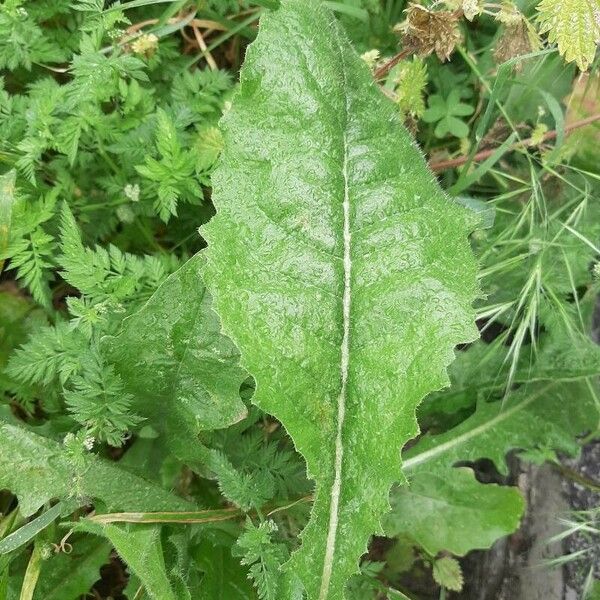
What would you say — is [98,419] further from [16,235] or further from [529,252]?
[529,252]

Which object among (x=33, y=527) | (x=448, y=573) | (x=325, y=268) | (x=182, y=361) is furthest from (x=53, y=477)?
(x=448, y=573)

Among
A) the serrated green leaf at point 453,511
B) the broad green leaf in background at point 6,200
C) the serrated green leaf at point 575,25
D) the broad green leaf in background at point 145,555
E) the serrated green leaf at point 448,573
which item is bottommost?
the serrated green leaf at point 448,573

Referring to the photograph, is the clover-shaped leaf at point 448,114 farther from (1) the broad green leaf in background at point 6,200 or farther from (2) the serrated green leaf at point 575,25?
(1) the broad green leaf in background at point 6,200

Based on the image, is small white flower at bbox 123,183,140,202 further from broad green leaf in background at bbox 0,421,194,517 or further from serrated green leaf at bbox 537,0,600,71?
serrated green leaf at bbox 537,0,600,71

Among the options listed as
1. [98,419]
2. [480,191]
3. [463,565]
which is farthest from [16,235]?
[463,565]

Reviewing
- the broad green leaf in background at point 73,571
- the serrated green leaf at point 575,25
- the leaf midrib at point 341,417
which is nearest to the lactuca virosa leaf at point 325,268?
the leaf midrib at point 341,417

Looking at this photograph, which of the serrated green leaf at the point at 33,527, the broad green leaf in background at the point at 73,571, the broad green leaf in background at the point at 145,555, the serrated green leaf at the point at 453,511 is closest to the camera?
the broad green leaf in background at the point at 145,555

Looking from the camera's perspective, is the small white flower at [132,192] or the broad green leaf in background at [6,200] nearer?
the broad green leaf in background at [6,200]
